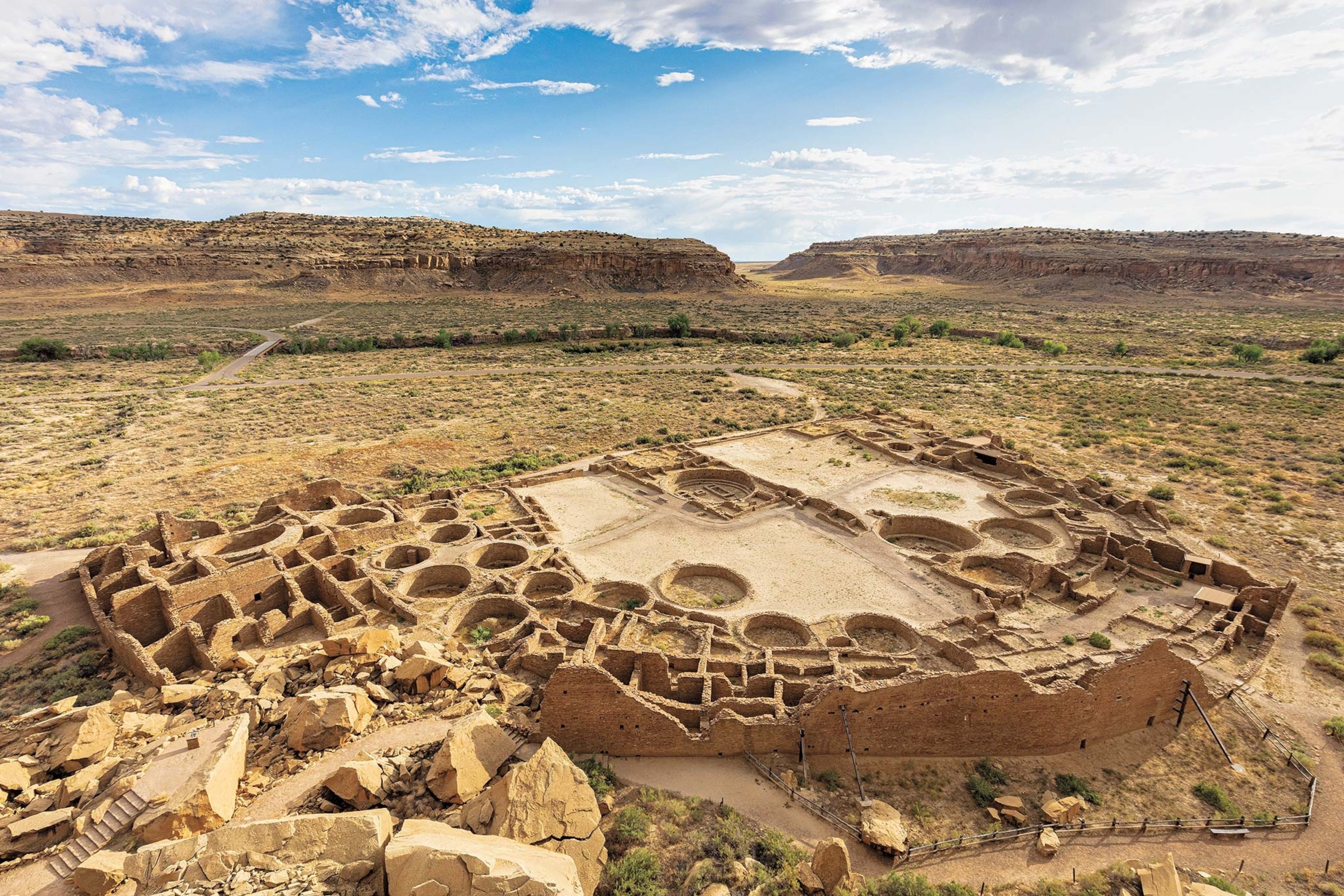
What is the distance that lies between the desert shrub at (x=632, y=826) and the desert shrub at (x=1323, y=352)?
297ft

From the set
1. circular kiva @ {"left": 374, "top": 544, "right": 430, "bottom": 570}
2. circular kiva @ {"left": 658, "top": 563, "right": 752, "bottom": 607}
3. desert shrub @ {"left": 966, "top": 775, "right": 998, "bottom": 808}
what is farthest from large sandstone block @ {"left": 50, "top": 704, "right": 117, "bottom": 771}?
desert shrub @ {"left": 966, "top": 775, "right": 998, "bottom": 808}

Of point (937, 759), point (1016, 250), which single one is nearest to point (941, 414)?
point (937, 759)

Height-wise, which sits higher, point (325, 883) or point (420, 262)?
point (420, 262)

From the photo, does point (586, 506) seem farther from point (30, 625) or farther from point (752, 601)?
point (30, 625)

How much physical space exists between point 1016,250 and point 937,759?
166951mm

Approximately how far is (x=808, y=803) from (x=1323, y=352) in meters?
87.1

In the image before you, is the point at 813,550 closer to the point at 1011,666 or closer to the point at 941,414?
the point at 1011,666

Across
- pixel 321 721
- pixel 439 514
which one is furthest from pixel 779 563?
pixel 321 721

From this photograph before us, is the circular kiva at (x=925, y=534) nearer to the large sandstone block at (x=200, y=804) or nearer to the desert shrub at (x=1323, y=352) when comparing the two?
the large sandstone block at (x=200, y=804)

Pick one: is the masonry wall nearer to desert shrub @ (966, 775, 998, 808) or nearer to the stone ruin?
the stone ruin

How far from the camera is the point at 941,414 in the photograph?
51.0 m

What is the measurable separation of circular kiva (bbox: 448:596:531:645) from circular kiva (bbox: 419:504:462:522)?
760 centimetres

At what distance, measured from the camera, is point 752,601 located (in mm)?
23500

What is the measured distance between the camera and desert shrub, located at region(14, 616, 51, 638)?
20656 millimetres
